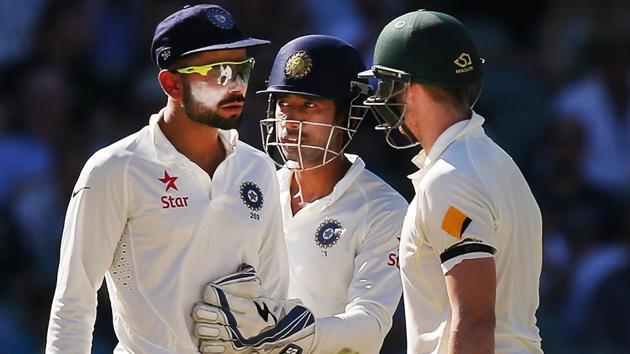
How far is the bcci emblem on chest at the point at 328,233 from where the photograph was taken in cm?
512

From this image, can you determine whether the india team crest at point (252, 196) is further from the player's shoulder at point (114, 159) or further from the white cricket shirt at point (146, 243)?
the player's shoulder at point (114, 159)

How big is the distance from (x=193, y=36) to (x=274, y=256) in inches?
30.1

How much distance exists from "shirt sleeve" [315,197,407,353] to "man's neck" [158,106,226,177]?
2.10 ft

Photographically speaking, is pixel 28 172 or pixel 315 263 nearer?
pixel 315 263

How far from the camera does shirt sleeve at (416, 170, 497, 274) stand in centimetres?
405

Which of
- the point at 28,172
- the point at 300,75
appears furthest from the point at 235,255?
the point at 28,172

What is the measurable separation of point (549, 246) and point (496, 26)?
1.57 metres

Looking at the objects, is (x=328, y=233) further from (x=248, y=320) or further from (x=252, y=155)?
(x=248, y=320)

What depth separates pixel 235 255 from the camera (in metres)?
4.70

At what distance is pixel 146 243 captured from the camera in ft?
15.0

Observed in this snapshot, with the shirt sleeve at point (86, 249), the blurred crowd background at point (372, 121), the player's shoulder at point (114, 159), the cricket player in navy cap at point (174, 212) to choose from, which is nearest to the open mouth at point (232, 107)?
the cricket player in navy cap at point (174, 212)

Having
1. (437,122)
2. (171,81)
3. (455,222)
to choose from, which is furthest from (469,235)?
(171,81)

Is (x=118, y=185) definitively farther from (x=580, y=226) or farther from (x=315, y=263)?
(x=580, y=226)

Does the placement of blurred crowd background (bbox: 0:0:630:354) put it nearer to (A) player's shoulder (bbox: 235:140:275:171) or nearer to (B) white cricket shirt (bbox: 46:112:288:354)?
(A) player's shoulder (bbox: 235:140:275:171)
